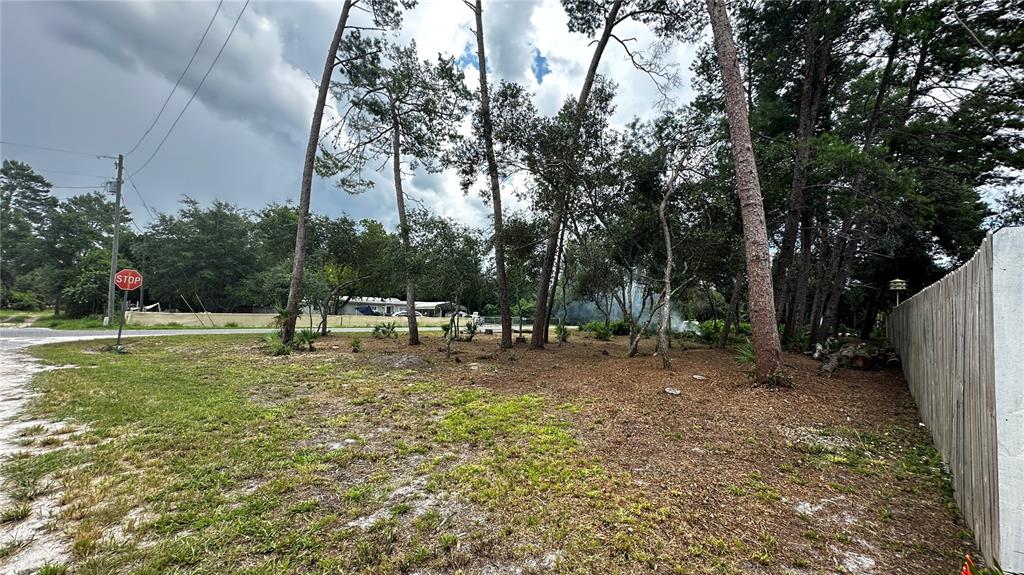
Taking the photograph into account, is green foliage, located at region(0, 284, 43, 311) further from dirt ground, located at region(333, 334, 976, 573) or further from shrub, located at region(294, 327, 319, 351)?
dirt ground, located at region(333, 334, 976, 573)

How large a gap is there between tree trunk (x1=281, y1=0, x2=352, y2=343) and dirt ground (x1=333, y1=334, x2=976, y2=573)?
726 centimetres

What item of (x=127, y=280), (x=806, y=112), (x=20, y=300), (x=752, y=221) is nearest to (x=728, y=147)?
(x=806, y=112)

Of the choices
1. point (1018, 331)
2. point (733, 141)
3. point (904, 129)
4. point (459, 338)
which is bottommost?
point (459, 338)

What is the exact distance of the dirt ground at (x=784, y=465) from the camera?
1865 mm

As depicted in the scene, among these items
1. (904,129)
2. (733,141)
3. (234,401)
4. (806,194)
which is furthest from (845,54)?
(234,401)

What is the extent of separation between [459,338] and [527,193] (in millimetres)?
6408

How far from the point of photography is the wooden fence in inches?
59.7

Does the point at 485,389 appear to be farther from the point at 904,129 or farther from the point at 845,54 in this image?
the point at 845,54

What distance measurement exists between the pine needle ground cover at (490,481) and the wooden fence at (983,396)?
10.6 inches

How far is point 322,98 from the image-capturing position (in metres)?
9.86

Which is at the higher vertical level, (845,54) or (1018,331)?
(845,54)

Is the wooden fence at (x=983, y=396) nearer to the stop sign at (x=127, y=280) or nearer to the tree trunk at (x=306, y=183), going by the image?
the tree trunk at (x=306, y=183)

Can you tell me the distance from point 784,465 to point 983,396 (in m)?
1.37

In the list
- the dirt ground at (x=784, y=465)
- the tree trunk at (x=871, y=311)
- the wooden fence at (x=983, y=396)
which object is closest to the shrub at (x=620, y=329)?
the tree trunk at (x=871, y=311)
